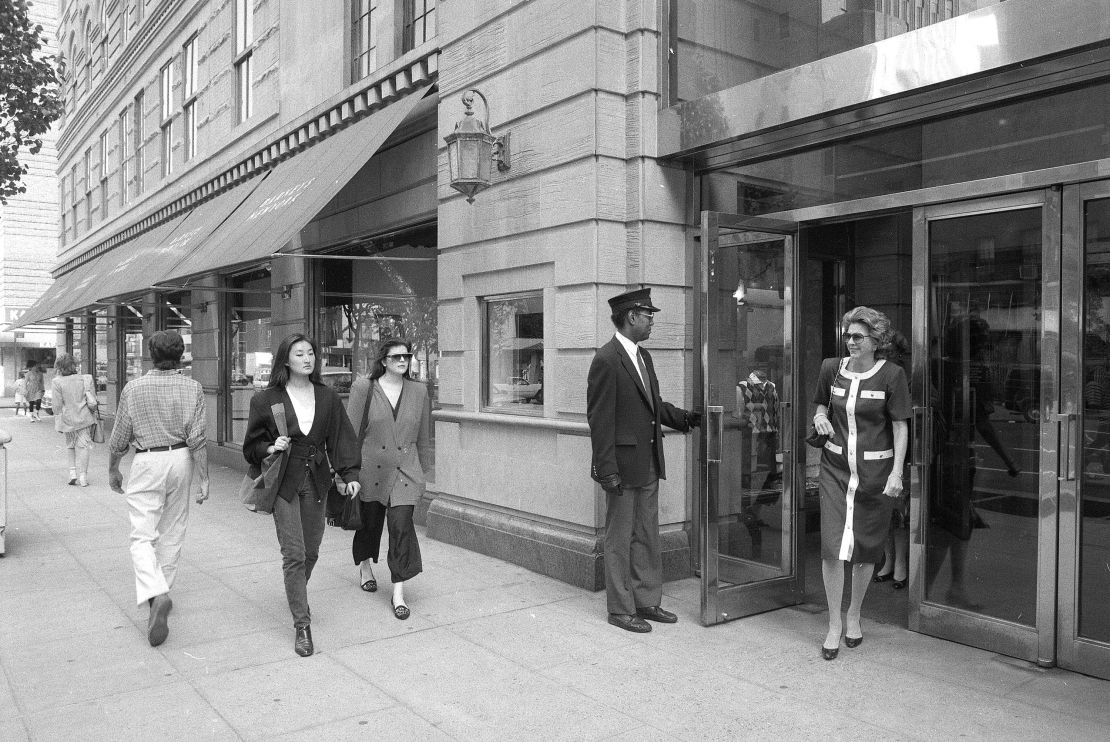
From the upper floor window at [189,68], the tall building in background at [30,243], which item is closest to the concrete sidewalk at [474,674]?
the upper floor window at [189,68]

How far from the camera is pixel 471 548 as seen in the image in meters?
7.61

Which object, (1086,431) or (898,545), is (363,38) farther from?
(1086,431)

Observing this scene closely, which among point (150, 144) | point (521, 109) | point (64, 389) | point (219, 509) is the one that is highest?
point (150, 144)

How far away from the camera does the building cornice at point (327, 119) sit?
8.77 meters

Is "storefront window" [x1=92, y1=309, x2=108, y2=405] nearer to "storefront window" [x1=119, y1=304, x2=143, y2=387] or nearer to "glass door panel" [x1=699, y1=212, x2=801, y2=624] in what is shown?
"storefront window" [x1=119, y1=304, x2=143, y2=387]

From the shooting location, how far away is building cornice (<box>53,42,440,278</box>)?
8773 mm

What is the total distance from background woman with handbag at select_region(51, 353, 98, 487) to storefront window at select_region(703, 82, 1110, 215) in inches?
372

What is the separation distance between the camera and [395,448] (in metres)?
5.82

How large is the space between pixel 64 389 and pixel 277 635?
8.46m

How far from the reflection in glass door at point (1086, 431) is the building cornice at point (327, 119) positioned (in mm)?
5837

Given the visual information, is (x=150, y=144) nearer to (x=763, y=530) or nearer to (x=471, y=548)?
(x=471, y=548)

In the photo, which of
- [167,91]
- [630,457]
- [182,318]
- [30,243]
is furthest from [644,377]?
[30,243]

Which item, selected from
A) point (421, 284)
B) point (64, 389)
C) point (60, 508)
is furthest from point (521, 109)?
point (64, 389)

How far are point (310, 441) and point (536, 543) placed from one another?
90.5 inches
